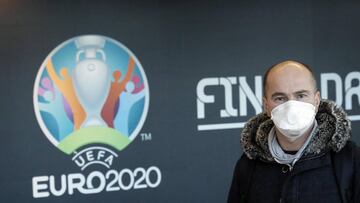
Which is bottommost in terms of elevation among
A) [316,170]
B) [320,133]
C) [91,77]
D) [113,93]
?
[316,170]

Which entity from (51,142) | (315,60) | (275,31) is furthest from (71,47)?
(315,60)

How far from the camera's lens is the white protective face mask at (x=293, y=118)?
1.77 meters

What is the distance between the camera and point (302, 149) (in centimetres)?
184

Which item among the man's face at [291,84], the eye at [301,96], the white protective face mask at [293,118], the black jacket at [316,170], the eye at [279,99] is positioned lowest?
the black jacket at [316,170]

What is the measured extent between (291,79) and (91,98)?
8.84ft

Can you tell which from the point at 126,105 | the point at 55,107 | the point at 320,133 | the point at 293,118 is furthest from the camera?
the point at 126,105

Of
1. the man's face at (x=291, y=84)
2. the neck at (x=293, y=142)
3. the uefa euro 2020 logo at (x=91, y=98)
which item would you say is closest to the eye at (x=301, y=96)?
the man's face at (x=291, y=84)

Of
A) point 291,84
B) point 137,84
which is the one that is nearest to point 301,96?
point 291,84

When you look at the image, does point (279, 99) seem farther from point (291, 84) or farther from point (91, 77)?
point (91, 77)

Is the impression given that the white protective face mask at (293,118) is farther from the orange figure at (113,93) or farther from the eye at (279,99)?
the orange figure at (113,93)

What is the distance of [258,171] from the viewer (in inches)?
76.1

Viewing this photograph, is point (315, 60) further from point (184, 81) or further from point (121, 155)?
point (121, 155)

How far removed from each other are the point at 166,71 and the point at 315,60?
1.19 m

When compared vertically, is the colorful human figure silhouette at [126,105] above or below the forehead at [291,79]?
below
